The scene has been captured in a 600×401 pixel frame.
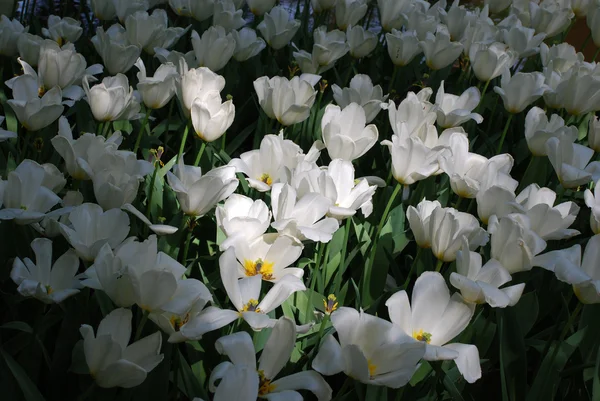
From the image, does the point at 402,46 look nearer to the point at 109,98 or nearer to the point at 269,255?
the point at 109,98

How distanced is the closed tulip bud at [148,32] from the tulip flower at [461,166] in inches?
32.4

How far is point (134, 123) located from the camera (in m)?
1.75

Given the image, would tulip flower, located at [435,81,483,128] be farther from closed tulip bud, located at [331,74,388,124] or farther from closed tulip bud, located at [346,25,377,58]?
closed tulip bud, located at [346,25,377,58]

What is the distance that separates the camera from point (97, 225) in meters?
1.06

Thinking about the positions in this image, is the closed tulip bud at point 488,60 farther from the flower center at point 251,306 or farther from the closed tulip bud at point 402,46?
the flower center at point 251,306

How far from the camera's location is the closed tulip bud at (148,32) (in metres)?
1.77

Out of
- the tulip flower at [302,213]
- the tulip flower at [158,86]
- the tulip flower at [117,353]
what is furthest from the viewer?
the tulip flower at [158,86]

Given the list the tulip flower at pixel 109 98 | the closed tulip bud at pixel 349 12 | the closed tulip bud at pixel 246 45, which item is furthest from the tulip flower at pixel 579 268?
the closed tulip bud at pixel 349 12

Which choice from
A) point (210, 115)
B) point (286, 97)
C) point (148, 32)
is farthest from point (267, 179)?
point (148, 32)

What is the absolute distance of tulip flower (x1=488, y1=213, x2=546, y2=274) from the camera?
107cm

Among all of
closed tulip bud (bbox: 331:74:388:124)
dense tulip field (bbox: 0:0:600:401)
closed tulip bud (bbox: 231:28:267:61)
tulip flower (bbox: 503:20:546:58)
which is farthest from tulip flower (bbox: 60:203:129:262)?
tulip flower (bbox: 503:20:546:58)

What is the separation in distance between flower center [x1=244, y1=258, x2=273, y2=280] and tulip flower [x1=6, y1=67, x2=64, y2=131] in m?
0.53

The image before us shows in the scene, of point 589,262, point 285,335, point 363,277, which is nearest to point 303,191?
point 363,277

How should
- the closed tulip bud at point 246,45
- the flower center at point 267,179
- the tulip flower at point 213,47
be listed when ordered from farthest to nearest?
the closed tulip bud at point 246,45 → the tulip flower at point 213,47 → the flower center at point 267,179
